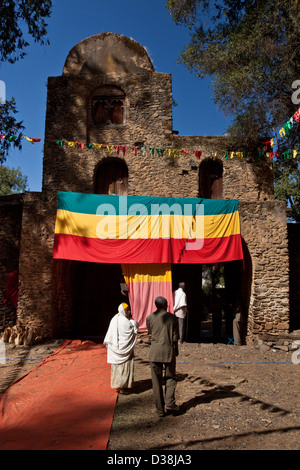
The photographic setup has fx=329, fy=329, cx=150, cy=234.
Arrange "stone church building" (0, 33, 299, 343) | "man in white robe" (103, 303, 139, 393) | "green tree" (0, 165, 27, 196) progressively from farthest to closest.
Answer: "green tree" (0, 165, 27, 196), "stone church building" (0, 33, 299, 343), "man in white robe" (103, 303, 139, 393)

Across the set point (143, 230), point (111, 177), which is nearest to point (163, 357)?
point (143, 230)

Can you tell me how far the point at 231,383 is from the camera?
19.6 ft

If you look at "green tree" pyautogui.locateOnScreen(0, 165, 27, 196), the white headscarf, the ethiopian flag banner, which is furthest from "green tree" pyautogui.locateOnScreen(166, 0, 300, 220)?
"green tree" pyautogui.locateOnScreen(0, 165, 27, 196)

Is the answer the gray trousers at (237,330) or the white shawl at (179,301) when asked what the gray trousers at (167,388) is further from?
the gray trousers at (237,330)

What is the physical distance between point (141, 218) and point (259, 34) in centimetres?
797

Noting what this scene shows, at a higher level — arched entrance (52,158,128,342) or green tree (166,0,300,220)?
green tree (166,0,300,220)

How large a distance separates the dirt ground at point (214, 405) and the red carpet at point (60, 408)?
26 centimetres

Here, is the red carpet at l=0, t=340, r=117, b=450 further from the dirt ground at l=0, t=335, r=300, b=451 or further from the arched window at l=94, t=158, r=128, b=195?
the arched window at l=94, t=158, r=128, b=195

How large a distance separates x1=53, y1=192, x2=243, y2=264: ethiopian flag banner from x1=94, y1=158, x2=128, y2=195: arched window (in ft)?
11.2

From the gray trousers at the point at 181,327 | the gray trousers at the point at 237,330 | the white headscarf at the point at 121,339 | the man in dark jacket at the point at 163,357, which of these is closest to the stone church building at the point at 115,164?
the gray trousers at the point at 237,330

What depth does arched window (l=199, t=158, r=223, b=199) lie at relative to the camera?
12.8 meters

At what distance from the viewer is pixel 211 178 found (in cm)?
1291
